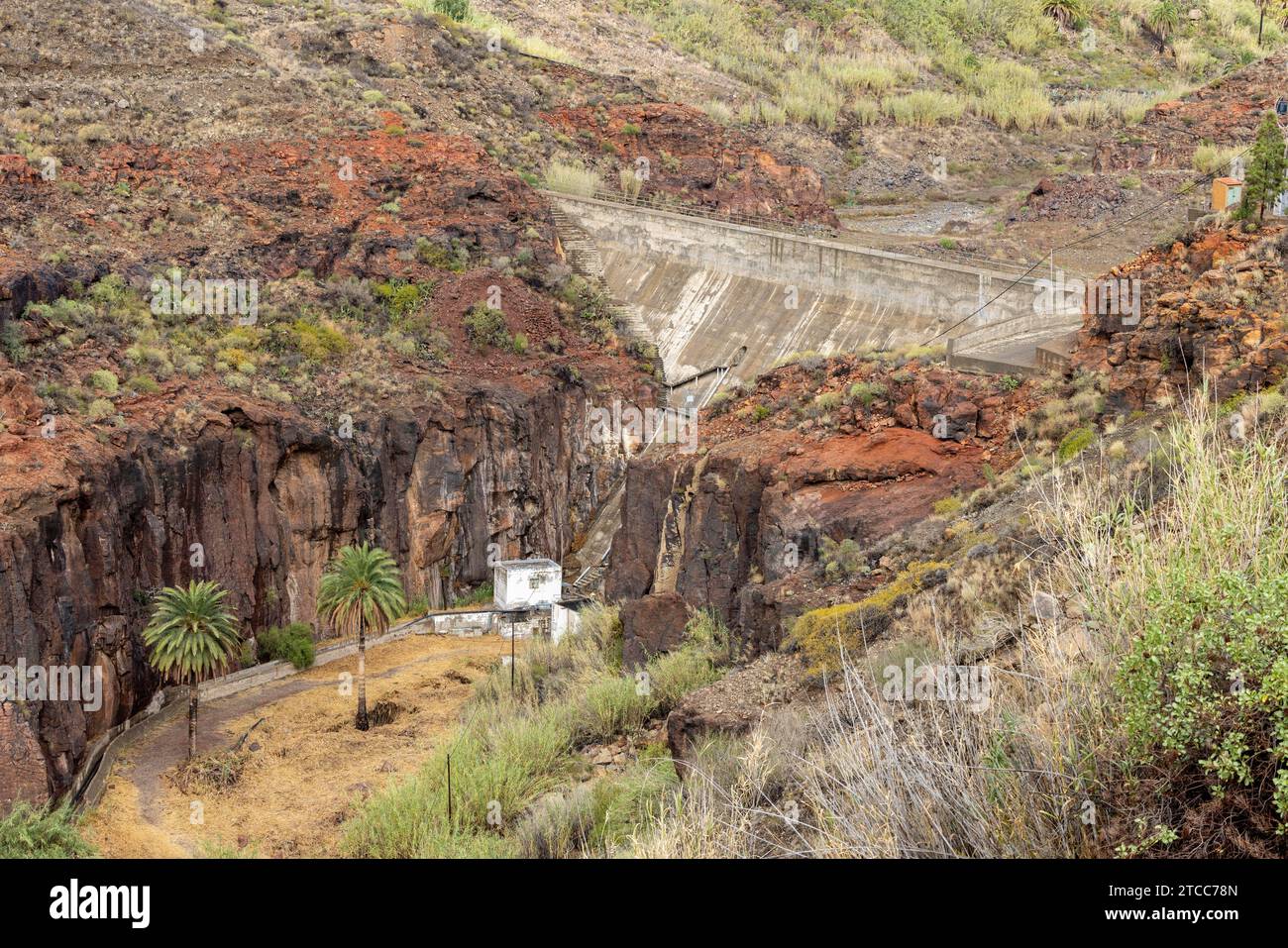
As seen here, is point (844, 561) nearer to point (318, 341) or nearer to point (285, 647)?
point (285, 647)

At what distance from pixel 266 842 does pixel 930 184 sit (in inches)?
A: 2153

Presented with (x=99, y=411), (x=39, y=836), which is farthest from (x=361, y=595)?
(x=39, y=836)

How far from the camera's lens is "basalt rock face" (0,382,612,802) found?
31203mm

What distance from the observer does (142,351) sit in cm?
4234

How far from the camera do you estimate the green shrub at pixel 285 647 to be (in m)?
39.6

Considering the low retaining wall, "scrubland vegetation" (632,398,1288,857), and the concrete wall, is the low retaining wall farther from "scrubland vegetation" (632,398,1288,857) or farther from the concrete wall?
"scrubland vegetation" (632,398,1288,857)

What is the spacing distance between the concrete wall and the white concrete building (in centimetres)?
1021

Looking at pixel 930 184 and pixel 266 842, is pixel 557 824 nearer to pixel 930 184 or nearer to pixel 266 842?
pixel 266 842

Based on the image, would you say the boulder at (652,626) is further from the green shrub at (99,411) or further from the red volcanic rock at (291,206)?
the red volcanic rock at (291,206)

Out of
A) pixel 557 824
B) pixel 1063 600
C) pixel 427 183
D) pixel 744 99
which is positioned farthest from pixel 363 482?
pixel 744 99

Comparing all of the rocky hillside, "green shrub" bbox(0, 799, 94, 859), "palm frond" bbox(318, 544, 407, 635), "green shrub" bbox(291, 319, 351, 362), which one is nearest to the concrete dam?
the rocky hillside

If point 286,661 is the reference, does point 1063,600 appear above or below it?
above

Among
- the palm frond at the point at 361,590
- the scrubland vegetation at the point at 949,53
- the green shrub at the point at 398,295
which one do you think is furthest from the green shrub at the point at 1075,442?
the scrubland vegetation at the point at 949,53

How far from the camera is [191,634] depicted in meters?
32.8
